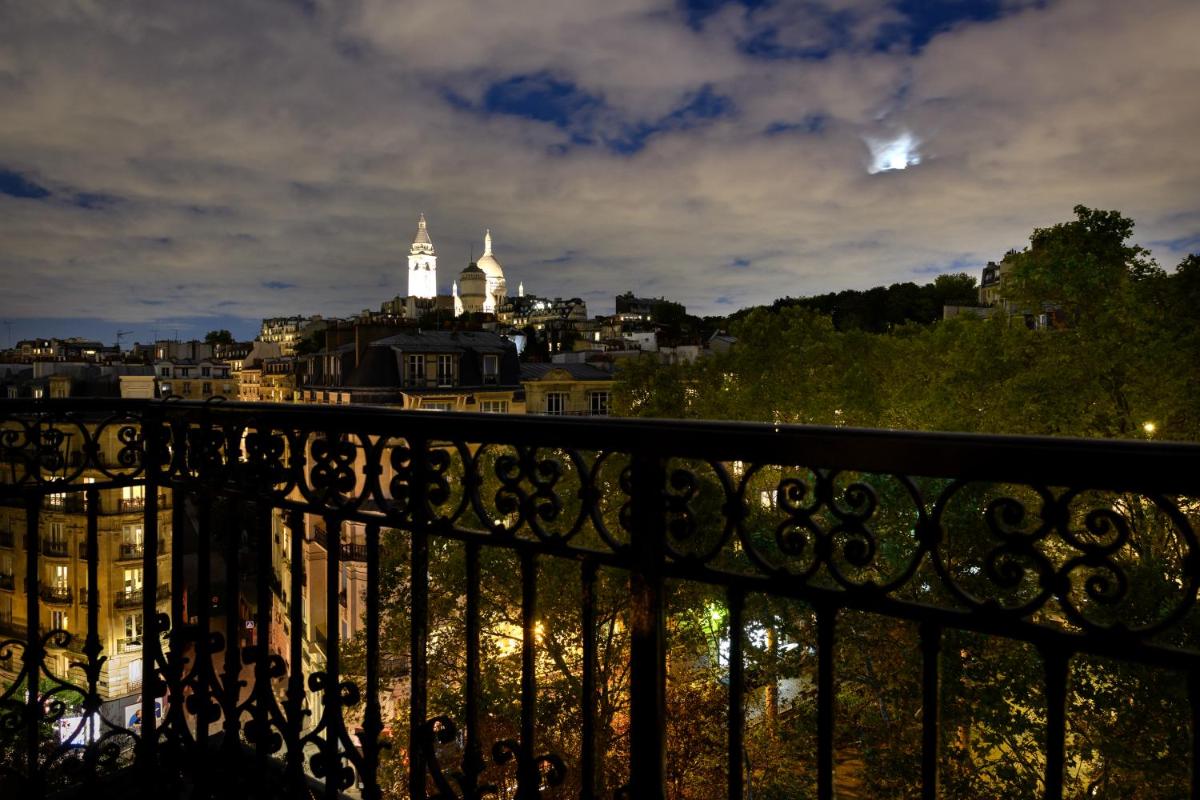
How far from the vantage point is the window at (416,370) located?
25438mm

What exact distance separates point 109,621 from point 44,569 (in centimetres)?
233

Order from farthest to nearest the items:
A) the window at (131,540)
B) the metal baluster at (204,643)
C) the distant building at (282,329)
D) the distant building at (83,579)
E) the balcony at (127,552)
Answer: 1. the distant building at (282,329)
2. the window at (131,540)
3. the balcony at (127,552)
4. the distant building at (83,579)
5. the metal baluster at (204,643)

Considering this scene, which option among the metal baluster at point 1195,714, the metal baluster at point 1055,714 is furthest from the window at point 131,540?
the metal baluster at point 1195,714

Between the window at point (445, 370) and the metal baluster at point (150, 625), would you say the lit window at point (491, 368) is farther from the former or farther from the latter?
the metal baluster at point (150, 625)

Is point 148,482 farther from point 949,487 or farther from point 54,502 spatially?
point 54,502

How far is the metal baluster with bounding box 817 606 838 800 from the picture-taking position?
1656 mm

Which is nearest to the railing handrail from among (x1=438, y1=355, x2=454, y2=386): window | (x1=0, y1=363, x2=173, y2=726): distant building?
(x1=0, y1=363, x2=173, y2=726): distant building

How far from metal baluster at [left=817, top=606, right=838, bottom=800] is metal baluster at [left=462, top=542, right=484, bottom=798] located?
0.99 meters

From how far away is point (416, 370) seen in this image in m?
25.5

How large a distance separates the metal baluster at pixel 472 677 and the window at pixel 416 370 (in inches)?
941

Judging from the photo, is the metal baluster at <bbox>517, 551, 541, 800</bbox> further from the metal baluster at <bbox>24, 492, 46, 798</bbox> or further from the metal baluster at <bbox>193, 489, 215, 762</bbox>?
the metal baluster at <bbox>24, 492, 46, 798</bbox>

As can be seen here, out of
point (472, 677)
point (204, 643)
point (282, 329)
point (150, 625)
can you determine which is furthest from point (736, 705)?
point (282, 329)

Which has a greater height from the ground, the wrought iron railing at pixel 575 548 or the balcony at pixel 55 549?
the wrought iron railing at pixel 575 548

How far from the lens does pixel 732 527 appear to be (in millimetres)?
1638
